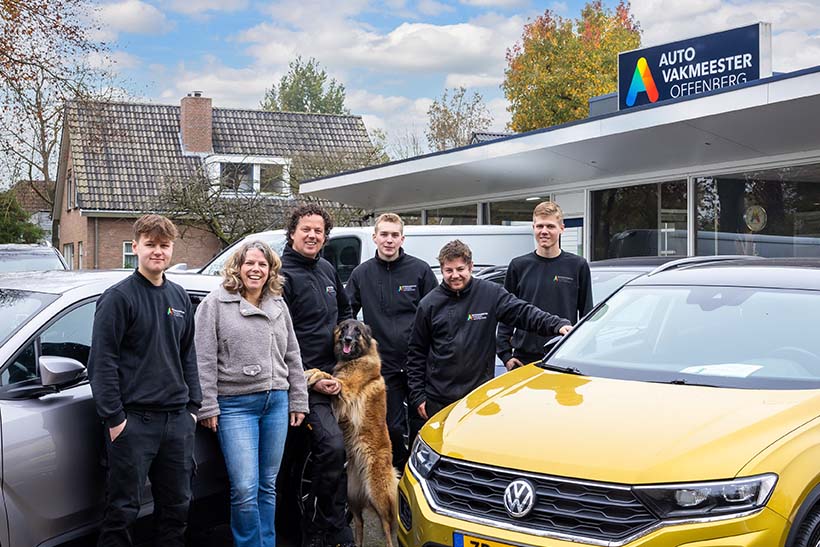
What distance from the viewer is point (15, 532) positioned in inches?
167

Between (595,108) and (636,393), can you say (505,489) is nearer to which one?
(636,393)

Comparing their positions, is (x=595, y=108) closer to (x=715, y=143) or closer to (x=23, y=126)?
(x=715, y=143)

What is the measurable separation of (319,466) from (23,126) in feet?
48.1

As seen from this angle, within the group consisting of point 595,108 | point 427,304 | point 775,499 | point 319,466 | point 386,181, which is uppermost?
point 595,108

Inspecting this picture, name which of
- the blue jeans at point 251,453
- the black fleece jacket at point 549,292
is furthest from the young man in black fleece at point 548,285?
the blue jeans at point 251,453

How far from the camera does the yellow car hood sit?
143 inches

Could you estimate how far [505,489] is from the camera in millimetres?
3869

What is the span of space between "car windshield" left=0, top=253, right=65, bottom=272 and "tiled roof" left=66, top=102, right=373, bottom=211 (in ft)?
57.0

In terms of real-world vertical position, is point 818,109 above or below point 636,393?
above

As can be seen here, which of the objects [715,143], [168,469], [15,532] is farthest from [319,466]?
[715,143]

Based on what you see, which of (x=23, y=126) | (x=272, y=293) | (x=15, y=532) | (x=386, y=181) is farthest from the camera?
(x=386, y=181)

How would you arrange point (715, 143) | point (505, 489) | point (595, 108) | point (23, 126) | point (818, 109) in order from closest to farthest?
point (505, 489)
point (818, 109)
point (715, 143)
point (23, 126)
point (595, 108)

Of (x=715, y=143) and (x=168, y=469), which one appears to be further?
(x=715, y=143)

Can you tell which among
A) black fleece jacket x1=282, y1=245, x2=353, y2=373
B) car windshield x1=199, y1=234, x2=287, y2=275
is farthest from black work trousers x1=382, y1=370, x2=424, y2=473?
car windshield x1=199, y1=234, x2=287, y2=275
